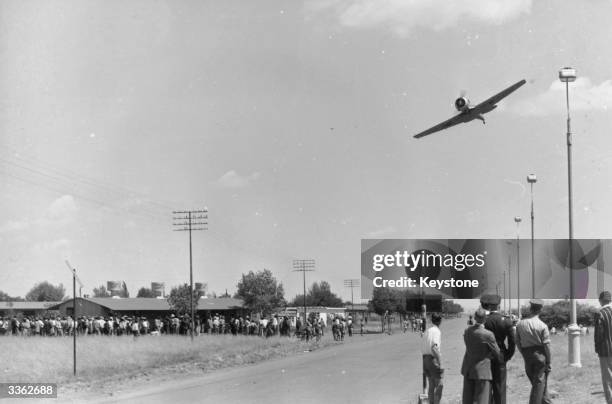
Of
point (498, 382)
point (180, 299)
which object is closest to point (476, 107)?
point (498, 382)

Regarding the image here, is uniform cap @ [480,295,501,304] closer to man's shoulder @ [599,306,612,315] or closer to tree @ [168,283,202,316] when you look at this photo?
man's shoulder @ [599,306,612,315]

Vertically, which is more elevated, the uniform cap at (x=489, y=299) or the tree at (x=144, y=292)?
the uniform cap at (x=489, y=299)

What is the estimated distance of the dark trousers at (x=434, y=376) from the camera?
38.6 feet

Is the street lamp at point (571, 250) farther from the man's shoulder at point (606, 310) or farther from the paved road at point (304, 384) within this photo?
the man's shoulder at point (606, 310)

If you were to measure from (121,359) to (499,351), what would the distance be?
19974 mm

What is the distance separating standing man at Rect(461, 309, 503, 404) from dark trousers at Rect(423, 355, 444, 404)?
1630 mm

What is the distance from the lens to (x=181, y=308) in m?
85.8

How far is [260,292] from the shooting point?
100m

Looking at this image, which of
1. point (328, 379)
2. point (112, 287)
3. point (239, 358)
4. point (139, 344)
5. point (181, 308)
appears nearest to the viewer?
point (328, 379)

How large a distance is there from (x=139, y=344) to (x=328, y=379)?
1831 cm

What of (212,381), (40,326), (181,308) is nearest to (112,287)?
(181,308)

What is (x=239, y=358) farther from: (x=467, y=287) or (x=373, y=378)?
(x=467, y=287)

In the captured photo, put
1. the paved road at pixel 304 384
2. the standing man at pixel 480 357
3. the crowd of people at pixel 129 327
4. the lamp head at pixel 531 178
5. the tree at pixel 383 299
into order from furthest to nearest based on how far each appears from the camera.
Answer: the tree at pixel 383 299, the crowd of people at pixel 129 327, the lamp head at pixel 531 178, the paved road at pixel 304 384, the standing man at pixel 480 357

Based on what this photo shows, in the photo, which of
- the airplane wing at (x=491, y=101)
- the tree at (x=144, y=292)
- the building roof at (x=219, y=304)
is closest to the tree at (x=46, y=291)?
the tree at (x=144, y=292)
